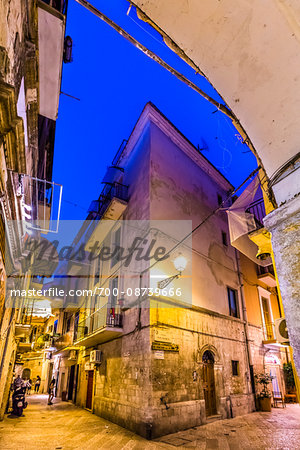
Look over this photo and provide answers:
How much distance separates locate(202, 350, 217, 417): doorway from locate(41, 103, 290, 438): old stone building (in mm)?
47

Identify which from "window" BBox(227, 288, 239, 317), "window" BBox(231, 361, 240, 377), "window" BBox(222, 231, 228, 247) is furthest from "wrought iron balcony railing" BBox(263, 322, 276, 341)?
"window" BBox(222, 231, 228, 247)

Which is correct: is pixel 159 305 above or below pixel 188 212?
below

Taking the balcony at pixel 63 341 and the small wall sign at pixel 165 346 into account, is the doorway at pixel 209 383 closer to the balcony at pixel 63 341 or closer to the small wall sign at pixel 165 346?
the small wall sign at pixel 165 346

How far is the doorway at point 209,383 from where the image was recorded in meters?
10.4

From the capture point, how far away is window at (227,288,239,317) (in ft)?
45.1

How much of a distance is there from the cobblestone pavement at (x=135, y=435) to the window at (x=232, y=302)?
15.0ft

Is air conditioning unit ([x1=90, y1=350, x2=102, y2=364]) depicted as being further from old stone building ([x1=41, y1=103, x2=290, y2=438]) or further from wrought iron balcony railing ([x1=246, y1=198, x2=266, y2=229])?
wrought iron balcony railing ([x1=246, y1=198, x2=266, y2=229])

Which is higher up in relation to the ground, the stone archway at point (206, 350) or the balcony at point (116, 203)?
the balcony at point (116, 203)

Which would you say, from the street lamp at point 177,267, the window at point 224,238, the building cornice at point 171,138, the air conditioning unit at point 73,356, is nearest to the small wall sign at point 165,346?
the street lamp at point 177,267

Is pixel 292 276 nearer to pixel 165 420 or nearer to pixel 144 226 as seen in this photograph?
pixel 165 420

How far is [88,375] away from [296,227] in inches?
624

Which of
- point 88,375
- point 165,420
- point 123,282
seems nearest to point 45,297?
point 88,375

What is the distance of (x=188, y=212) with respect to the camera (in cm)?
1307

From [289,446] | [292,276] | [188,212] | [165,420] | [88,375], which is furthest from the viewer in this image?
[88,375]
